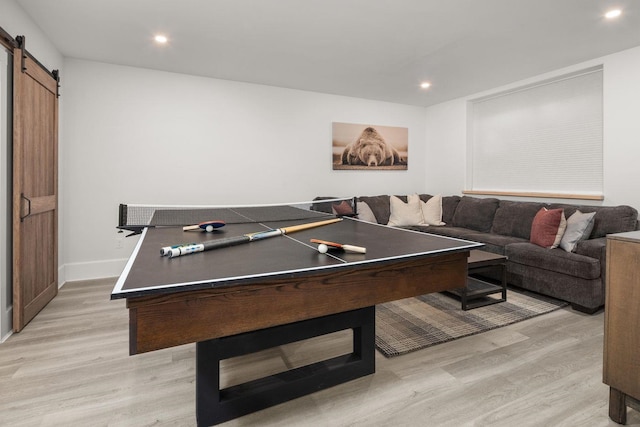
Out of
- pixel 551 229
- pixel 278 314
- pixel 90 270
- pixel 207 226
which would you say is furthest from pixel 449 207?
pixel 90 270

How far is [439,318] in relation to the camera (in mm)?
2758

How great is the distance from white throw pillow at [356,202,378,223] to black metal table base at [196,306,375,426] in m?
2.99

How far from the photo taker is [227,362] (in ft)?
6.93

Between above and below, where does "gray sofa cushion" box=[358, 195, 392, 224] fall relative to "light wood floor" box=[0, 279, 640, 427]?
above

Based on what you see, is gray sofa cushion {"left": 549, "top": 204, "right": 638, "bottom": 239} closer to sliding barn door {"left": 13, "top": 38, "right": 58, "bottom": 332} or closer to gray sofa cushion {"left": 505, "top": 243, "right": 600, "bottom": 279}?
gray sofa cushion {"left": 505, "top": 243, "right": 600, "bottom": 279}

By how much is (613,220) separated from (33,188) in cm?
529

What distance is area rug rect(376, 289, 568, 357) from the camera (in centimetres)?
236

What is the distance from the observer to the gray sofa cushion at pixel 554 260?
111 inches

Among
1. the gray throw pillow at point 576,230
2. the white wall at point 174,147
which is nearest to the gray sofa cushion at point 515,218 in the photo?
the gray throw pillow at point 576,230

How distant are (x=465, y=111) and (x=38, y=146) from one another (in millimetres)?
5368

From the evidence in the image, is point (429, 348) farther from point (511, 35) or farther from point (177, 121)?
point (177, 121)

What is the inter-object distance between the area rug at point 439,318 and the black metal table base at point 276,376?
0.41m

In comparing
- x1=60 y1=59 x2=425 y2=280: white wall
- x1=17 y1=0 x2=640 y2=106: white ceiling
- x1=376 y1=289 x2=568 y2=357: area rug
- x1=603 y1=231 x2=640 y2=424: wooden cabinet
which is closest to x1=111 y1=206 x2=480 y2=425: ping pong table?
x1=376 y1=289 x2=568 y2=357: area rug

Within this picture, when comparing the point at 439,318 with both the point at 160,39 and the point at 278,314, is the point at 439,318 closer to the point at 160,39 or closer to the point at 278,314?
the point at 278,314
